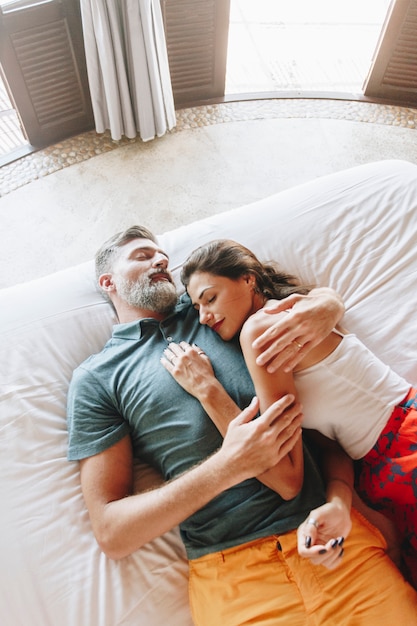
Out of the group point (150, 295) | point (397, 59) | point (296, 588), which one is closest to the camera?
point (296, 588)

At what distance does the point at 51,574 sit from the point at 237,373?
68 centimetres

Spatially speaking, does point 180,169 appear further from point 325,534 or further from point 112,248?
point 325,534

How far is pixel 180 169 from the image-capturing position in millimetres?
2814

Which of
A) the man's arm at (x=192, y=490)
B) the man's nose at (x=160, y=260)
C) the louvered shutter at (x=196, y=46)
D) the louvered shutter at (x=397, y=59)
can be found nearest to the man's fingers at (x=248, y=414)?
the man's arm at (x=192, y=490)

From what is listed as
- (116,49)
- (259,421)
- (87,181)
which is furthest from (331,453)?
(116,49)

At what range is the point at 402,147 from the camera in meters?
2.89

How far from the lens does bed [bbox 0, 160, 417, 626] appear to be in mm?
1120

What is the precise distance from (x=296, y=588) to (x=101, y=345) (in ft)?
2.98

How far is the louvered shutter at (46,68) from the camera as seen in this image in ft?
7.95

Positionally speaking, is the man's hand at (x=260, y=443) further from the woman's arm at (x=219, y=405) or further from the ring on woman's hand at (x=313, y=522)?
the ring on woman's hand at (x=313, y=522)

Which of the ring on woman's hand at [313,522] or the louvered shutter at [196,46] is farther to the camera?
the louvered shutter at [196,46]

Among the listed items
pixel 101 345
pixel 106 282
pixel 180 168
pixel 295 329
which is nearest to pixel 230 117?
pixel 180 168

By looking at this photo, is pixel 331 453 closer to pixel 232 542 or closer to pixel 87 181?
pixel 232 542

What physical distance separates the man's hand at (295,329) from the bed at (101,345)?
25 cm
